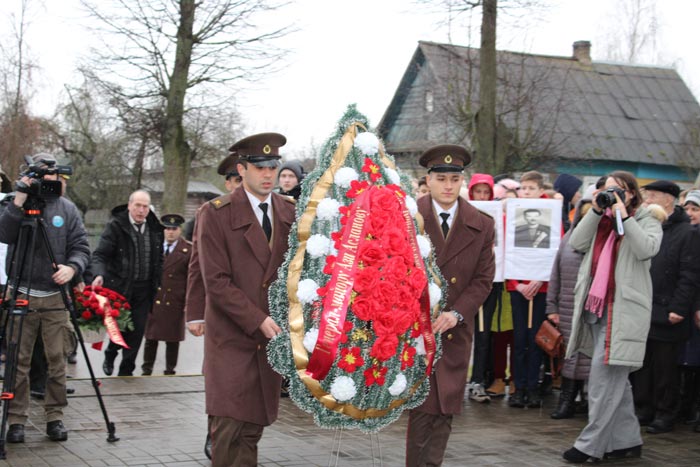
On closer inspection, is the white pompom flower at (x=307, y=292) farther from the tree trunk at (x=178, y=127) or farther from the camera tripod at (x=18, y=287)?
the tree trunk at (x=178, y=127)

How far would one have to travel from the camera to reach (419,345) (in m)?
5.57

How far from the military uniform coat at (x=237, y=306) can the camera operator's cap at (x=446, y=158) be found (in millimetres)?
1339

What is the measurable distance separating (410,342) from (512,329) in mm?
4815

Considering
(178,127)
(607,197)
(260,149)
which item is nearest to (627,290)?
(607,197)

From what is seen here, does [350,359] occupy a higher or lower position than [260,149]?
lower

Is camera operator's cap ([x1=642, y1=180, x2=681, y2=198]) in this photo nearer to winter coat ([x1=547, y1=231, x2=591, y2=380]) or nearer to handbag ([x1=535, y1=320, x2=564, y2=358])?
winter coat ([x1=547, y1=231, x2=591, y2=380])

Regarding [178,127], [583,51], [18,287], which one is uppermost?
[583,51]

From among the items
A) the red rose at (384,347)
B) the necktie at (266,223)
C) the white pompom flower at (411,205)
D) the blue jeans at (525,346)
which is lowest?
the blue jeans at (525,346)

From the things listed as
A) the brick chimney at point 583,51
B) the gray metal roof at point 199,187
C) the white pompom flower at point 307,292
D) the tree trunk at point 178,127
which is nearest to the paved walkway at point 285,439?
the white pompom flower at point 307,292

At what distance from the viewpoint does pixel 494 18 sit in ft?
57.3

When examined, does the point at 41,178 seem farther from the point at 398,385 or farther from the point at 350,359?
the point at 398,385

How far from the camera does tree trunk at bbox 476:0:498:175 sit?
17.8 m

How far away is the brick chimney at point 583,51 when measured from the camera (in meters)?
38.0

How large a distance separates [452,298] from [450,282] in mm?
113
